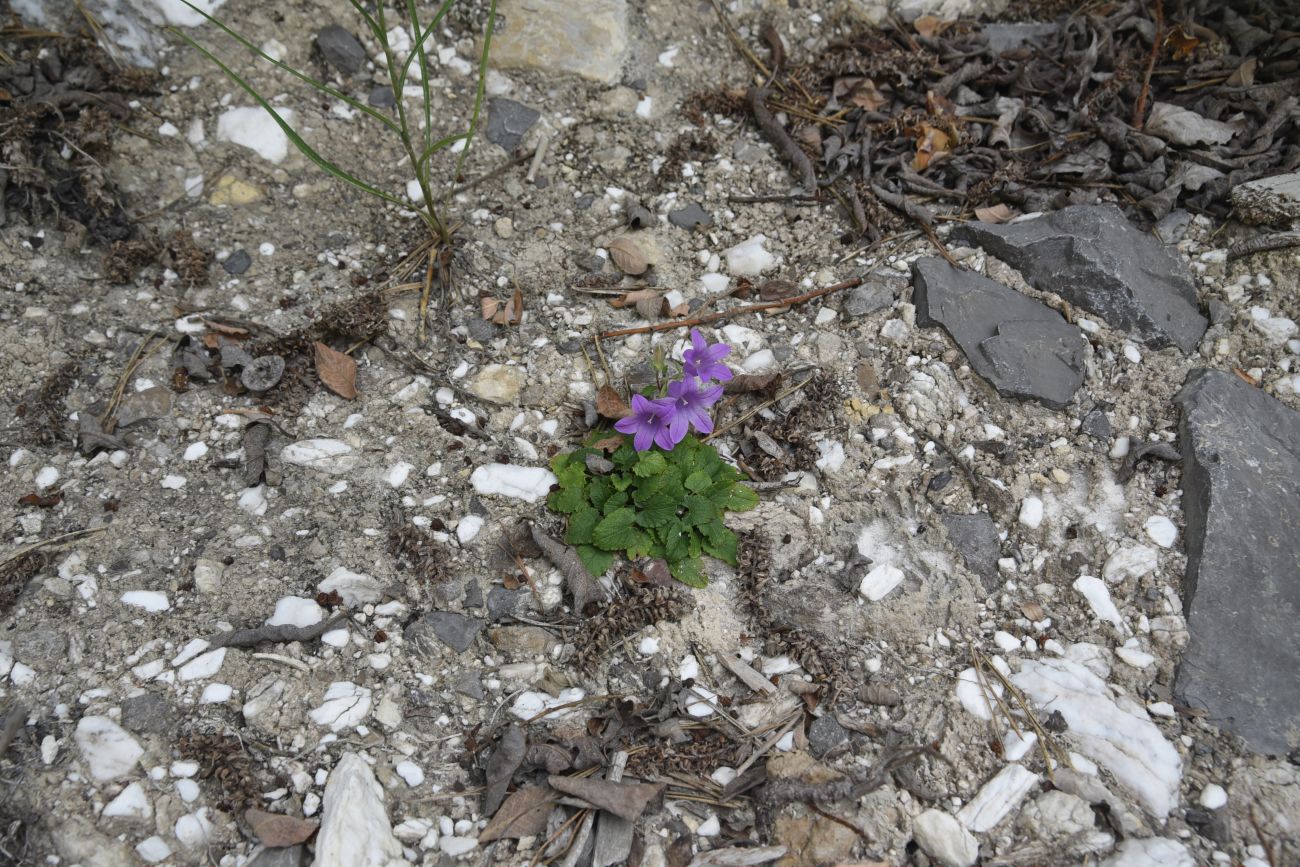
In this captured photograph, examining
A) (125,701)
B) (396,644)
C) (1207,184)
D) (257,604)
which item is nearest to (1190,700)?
(1207,184)

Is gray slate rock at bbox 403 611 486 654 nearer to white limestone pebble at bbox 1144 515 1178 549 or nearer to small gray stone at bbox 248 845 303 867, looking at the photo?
small gray stone at bbox 248 845 303 867

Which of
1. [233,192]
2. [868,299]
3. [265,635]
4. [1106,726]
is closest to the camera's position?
[1106,726]

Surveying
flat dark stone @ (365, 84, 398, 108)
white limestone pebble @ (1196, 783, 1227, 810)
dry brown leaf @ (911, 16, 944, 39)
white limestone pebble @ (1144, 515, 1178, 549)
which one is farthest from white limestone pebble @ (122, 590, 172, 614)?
dry brown leaf @ (911, 16, 944, 39)

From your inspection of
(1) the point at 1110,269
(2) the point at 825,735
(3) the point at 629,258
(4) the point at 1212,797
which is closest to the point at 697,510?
(2) the point at 825,735

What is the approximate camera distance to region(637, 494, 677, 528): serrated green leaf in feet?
8.93

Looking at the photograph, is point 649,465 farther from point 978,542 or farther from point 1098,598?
point 1098,598

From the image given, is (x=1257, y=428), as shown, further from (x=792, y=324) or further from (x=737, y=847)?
(x=737, y=847)

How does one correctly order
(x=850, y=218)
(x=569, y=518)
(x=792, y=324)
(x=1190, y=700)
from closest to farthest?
(x=1190, y=700) → (x=569, y=518) → (x=792, y=324) → (x=850, y=218)

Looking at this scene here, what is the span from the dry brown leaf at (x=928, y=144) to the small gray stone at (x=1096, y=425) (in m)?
1.31

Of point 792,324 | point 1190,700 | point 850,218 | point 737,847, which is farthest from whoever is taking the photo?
point 850,218

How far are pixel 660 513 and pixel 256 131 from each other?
97.8 inches

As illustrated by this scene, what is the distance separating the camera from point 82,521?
9.21 ft

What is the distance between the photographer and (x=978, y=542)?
2.84 m

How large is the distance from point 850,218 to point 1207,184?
1.38m
